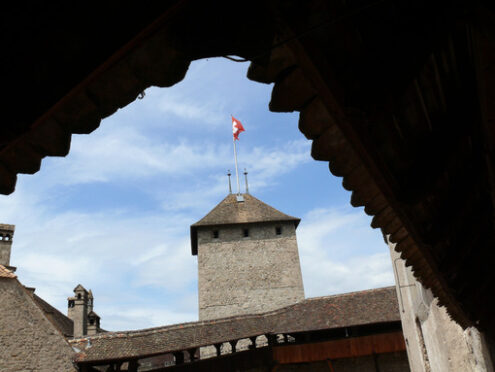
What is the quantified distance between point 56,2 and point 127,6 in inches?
6.3

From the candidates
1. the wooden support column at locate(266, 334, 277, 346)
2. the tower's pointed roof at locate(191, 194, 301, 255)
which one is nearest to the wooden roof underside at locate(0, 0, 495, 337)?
the wooden support column at locate(266, 334, 277, 346)

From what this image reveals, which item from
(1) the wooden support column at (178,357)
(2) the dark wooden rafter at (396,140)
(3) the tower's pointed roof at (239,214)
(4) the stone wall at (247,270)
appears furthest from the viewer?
(3) the tower's pointed roof at (239,214)

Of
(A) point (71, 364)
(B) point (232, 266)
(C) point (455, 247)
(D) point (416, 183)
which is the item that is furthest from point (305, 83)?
(B) point (232, 266)

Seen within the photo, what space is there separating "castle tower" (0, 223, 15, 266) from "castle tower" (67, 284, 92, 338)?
15.9ft

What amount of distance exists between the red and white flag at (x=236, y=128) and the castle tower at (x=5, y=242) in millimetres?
13589

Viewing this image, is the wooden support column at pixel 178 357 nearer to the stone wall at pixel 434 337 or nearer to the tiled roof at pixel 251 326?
the tiled roof at pixel 251 326

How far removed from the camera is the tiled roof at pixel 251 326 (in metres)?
12.9

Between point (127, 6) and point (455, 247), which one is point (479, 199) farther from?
point (127, 6)

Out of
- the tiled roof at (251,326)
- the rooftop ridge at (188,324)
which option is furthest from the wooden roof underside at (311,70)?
the rooftop ridge at (188,324)

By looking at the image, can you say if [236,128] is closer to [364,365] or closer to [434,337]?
[364,365]

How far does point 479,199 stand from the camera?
2312 millimetres

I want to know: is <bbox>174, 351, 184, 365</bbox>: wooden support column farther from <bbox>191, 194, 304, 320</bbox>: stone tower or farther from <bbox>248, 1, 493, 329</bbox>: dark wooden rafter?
<bbox>248, 1, 493, 329</bbox>: dark wooden rafter

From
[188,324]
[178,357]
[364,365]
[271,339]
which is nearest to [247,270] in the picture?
[271,339]

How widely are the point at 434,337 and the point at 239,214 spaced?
17.2 m
